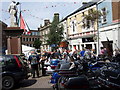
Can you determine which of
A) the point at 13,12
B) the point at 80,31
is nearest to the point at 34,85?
the point at 13,12

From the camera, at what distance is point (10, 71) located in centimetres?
759

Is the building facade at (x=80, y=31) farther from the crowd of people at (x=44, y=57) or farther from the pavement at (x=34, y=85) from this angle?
the pavement at (x=34, y=85)

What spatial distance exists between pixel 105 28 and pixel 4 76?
50.7 feet

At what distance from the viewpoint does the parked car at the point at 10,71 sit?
7.53m

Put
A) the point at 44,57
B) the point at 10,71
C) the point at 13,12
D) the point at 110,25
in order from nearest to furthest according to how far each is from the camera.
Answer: the point at 10,71 < the point at 44,57 < the point at 13,12 < the point at 110,25

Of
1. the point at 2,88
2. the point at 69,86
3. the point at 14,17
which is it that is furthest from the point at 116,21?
the point at 69,86

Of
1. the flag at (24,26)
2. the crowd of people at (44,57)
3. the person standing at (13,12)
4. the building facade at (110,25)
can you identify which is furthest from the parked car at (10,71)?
the building facade at (110,25)

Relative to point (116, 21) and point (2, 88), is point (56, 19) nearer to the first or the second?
point (116, 21)

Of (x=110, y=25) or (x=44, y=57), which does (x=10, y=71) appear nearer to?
(x=44, y=57)

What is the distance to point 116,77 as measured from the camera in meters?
4.22

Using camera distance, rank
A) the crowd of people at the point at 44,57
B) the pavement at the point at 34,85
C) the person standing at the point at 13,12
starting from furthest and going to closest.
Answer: the person standing at the point at 13,12, the crowd of people at the point at 44,57, the pavement at the point at 34,85

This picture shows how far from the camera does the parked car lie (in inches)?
297

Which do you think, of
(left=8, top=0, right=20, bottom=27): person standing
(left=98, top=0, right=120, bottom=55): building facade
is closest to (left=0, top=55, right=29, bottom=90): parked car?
(left=8, top=0, right=20, bottom=27): person standing

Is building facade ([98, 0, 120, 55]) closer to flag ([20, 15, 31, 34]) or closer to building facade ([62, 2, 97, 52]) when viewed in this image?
building facade ([62, 2, 97, 52])
